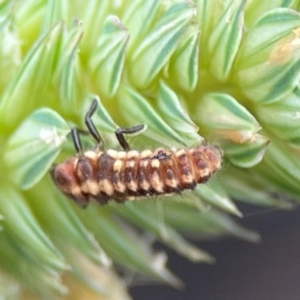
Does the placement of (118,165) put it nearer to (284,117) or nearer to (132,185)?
(132,185)

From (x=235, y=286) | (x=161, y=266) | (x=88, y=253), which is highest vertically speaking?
(x=88, y=253)

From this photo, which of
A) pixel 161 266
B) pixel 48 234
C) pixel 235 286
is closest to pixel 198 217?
pixel 161 266

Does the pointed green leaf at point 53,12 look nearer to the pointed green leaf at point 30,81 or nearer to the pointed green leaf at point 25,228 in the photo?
the pointed green leaf at point 30,81

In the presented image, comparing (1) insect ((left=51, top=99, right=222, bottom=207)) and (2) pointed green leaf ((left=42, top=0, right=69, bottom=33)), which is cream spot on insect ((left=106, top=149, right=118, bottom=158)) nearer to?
(1) insect ((left=51, top=99, right=222, bottom=207))

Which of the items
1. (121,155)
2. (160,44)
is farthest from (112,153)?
(160,44)

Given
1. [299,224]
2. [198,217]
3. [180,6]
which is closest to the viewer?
[180,6]

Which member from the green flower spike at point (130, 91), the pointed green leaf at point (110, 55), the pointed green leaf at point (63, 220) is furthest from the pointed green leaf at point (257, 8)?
the pointed green leaf at point (63, 220)

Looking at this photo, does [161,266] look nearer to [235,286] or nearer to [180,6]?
[180,6]
